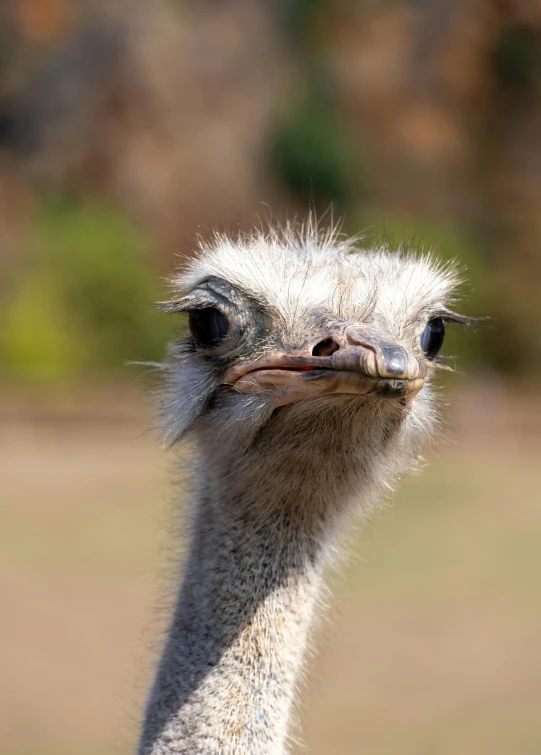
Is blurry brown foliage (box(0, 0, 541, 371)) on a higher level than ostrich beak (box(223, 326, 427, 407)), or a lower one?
higher

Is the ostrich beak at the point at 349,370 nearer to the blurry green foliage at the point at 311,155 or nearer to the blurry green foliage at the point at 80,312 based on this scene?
the blurry green foliage at the point at 80,312

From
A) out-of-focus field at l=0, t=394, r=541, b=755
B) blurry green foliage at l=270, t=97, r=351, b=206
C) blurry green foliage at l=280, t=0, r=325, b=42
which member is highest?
blurry green foliage at l=280, t=0, r=325, b=42

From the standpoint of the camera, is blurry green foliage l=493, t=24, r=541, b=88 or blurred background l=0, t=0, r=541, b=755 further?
blurry green foliage l=493, t=24, r=541, b=88

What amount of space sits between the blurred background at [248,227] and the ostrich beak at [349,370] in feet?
2.30

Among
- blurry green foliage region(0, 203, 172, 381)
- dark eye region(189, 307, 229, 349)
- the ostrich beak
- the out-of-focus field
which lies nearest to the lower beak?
the ostrich beak

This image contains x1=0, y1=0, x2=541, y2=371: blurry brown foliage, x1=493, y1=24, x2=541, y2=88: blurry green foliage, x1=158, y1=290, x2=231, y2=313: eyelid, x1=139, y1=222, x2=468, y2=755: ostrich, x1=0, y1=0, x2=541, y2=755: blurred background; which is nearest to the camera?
x1=139, y1=222, x2=468, y2=755: ostrich

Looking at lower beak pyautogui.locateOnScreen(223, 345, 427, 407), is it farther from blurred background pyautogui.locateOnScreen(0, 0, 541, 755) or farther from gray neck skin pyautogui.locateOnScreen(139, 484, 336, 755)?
blurred background pyautogui.locateOnScreen(0, 0, 541, 755)

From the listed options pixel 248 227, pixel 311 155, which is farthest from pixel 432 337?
pixel 311 155

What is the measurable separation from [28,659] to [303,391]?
6.60 metres

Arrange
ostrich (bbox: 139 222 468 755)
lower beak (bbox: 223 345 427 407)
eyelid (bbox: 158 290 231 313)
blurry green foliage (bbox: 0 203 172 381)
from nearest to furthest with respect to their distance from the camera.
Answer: lower beak (bbox: 223 345 427 407), ostrich (bbox: 139 222 468 755), eyelid (bbox: 158 290 231 313), blurry green foliage (bbox: 0 203 172 381)

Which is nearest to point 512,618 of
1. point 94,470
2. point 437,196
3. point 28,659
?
point 28,659

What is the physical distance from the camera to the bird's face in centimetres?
179

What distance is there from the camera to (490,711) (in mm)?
7305

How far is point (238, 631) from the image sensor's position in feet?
6.80
